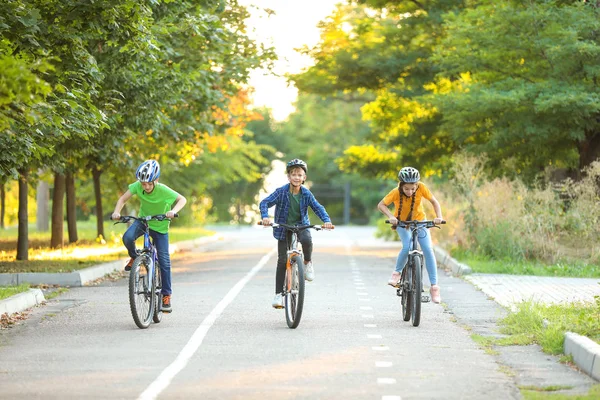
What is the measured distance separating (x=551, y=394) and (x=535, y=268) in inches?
518

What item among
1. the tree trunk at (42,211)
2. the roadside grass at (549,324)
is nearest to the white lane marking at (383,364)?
the roadside grass at (549,324)

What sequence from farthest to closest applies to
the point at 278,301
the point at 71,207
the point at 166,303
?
the point at 71,207
the point at 166,303
the point at 278,301

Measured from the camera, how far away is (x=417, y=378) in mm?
9766

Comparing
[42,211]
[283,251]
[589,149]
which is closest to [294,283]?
[283,251]

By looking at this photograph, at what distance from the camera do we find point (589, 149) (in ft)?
96.3

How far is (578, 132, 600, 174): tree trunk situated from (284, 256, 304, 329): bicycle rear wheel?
1726 centimetres

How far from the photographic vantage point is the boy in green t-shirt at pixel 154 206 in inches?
530

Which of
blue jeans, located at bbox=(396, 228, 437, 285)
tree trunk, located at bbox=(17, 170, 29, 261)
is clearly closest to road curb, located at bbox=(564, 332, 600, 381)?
blue jeans, located at bbox=(396, 228, 437, 285)

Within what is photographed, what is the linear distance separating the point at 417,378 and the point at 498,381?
0.67 meters

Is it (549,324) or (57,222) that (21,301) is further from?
(57,222)

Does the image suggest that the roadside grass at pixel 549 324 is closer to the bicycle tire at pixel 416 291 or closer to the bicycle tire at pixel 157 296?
the bicycle tire at pixel 416 291

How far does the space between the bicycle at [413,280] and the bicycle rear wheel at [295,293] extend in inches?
43.8

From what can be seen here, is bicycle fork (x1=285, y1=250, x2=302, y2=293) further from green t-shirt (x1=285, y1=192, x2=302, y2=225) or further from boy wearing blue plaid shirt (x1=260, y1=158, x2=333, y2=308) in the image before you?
green t-shirt (x1=285, y1=192, x2=302, y2=225)

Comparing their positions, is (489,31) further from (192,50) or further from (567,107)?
(192,50)
